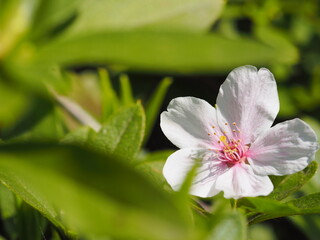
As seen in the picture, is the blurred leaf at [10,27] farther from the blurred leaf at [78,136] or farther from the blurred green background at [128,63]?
the blurred leaf at [78,136]

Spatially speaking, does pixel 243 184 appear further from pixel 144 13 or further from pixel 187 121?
pixel 144 13

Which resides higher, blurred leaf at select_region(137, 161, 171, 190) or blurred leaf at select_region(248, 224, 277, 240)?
blurred leaf at select_region(137, 161, 171, 190)

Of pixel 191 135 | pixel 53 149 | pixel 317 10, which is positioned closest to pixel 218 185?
pixel 191 135

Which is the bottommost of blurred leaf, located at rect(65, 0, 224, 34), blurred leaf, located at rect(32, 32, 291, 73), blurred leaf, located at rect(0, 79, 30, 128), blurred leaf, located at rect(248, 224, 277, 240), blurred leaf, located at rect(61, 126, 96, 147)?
blurred leaf, located at rect(248, 224, 277, 240)

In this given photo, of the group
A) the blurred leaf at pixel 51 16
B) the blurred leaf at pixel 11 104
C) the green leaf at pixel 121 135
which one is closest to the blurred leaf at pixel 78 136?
the green leaf at pixel 121 135

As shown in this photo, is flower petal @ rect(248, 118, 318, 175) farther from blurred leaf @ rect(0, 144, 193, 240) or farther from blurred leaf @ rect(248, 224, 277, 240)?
blurred leaf @ rect(248, 224, 277, 240)

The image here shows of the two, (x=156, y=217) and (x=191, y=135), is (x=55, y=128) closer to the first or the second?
(x=191, y=135)

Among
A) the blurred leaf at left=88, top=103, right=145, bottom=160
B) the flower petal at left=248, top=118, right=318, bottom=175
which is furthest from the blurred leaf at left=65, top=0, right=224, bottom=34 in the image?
the flower petal at left=248, top=118, right=318, bottom=175
